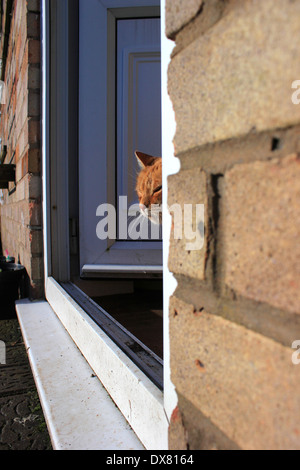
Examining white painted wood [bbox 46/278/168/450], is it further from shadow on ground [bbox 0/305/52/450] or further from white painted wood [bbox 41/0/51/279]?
white painted wood [bbox 41/0/51/279]

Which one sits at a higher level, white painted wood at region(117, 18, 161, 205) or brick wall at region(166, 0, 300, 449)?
white painted wood at region(117, 18, 161, 205)

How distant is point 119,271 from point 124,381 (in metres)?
1.44

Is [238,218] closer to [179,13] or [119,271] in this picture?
[179,13]

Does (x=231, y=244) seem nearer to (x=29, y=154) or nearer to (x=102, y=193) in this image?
(x=102, y=193)

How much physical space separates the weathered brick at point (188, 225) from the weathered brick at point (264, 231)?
54mm

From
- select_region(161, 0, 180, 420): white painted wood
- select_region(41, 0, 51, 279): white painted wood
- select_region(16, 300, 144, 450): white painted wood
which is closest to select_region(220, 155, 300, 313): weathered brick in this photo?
select_region(161, 0, 180, 420): white painted wood

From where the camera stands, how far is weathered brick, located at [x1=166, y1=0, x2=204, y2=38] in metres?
0.56

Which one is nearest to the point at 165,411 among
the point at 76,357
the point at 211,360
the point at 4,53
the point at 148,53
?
the point at 211,360

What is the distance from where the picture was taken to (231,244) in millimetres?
508

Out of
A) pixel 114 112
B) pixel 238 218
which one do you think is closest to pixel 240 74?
pixel 238 218

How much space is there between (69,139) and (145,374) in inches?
70.6

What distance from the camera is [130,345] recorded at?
4.16 feet

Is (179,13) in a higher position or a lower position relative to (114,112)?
lower

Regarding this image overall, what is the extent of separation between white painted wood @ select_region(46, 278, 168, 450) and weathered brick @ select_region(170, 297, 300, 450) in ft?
0.70
